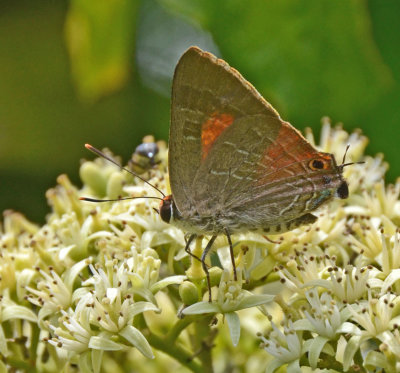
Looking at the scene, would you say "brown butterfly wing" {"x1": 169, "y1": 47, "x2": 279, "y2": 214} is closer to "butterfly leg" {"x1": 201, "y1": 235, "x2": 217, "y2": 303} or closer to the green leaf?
"butterfly leg" {"x1": 201, "y1": 235, "x2": 217, "y2": 303}

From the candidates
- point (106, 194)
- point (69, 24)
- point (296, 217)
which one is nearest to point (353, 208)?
point (296, 217)

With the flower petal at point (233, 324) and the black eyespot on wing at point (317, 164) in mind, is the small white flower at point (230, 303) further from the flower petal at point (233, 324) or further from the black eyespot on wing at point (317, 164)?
the black eyespot on wing at point (317, 164)

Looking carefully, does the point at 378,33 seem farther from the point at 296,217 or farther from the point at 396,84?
the point at 296,217

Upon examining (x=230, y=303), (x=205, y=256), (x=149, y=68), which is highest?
(x=149, y=68)

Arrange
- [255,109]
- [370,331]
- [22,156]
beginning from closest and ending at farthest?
[370,331], [255,109], [22,156]

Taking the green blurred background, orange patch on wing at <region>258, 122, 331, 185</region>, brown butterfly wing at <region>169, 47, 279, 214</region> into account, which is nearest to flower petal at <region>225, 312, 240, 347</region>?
brown butterfly wing at <region>169, 47, 279, 214</region>

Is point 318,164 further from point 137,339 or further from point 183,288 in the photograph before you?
point 137,339

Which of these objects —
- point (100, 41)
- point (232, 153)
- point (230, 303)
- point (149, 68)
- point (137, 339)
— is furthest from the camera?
point (149, 68)

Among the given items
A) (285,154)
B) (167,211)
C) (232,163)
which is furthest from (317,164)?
(167,211)
